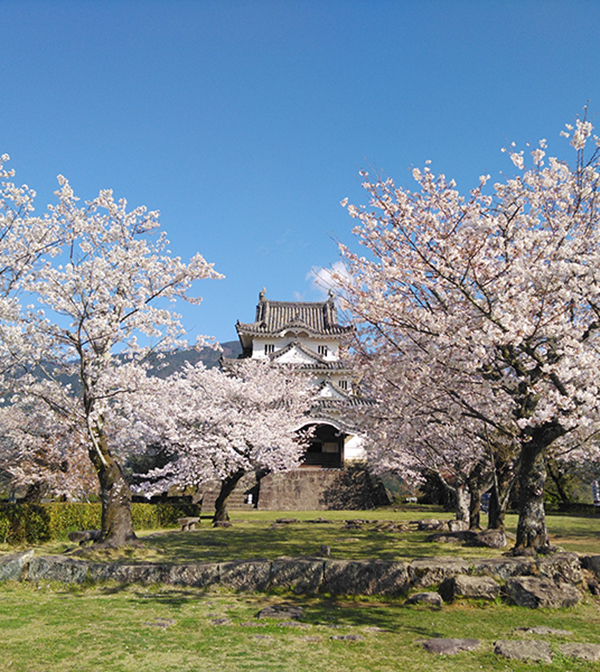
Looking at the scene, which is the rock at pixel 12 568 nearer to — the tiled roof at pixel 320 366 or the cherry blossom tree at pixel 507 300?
the cherry blossom tree at pixel 507 300

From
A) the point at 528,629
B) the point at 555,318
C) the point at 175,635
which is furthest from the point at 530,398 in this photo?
the point at 175,635

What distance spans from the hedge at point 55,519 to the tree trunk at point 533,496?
1339 cm

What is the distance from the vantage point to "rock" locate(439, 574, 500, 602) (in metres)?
7.38

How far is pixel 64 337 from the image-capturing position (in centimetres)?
1286

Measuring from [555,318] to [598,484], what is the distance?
28.9 m

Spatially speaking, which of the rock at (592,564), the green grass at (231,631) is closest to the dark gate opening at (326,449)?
the rock at (592,564)

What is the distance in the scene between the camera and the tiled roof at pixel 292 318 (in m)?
47.5

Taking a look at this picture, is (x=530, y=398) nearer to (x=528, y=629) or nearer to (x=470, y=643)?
(x=528, y=629)

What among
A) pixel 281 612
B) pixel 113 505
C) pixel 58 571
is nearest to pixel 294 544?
pixel 113 505

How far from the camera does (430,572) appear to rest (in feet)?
26.5

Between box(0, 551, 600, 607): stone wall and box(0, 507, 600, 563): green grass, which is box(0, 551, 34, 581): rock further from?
box(0, 507, 600, 563): green grass

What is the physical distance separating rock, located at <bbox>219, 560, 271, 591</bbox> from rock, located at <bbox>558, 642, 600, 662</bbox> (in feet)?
14.6

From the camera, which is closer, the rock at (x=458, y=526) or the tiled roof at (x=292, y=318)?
the rock at (x=458, y=526)

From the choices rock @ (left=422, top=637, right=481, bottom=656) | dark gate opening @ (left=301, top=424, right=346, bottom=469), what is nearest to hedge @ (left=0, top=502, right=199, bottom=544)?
rock @ (left=422, top=637, right=481, bottom=656)
